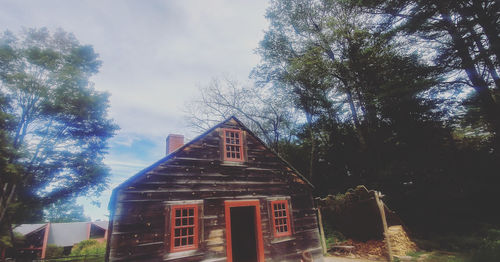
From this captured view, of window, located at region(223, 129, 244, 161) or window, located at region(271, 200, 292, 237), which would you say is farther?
window, located at region(223, 129, 244, 161)

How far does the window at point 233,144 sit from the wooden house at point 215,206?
48mm

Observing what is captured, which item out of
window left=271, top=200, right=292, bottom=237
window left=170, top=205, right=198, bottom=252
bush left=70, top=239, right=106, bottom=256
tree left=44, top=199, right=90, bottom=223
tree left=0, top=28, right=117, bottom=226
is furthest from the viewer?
tree left=44, top=199, right=90, bottom=223

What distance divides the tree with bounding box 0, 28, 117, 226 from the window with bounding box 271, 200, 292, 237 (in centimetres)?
2000

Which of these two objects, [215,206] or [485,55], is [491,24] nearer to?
[485,55]

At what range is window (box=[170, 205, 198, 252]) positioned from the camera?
7711 millimetres

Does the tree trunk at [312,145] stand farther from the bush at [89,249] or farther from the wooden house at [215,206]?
the bush at [89,249]

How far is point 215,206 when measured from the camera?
28.6 feet

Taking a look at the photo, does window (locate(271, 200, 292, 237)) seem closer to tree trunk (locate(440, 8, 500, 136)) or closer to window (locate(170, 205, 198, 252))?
window (locate(170, 205, 198, 252))

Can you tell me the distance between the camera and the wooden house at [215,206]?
285 inches

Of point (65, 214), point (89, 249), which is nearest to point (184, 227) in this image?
point (89, 249)

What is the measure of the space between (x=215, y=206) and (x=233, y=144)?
115 inches

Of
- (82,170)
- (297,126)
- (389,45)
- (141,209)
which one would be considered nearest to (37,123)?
(82,170)

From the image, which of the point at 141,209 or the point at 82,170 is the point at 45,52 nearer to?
the point at 82,170

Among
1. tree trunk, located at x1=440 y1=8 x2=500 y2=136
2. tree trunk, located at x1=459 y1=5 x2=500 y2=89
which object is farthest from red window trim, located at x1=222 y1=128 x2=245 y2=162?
tree trunk, located at x1=440 y1=8 x2=500 y2=136
